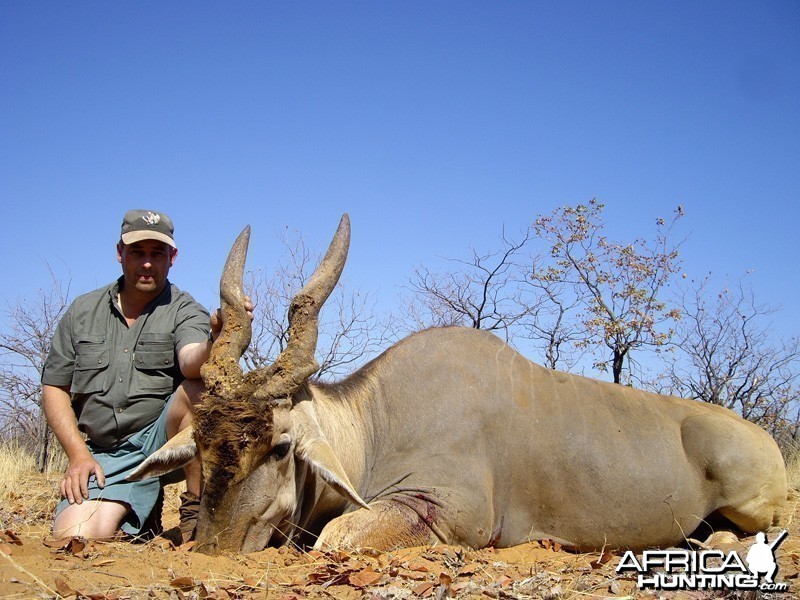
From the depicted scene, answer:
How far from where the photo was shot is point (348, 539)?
4.52 m

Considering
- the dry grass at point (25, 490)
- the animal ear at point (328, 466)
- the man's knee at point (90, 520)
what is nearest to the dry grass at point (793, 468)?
the animal ear at point (328, 466)

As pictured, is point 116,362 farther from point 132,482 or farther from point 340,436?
point 340,436

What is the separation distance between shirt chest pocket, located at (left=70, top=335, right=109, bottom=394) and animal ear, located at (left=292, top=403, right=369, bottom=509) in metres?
1.69

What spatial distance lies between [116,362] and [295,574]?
239 centimetres

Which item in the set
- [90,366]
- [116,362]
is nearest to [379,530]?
[116,362]

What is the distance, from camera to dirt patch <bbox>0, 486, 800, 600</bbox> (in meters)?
3.53

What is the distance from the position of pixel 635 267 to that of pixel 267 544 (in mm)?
10500

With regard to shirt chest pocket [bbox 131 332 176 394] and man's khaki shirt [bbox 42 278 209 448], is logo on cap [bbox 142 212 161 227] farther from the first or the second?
shirt chest pocket [bbox 131 332 176 394]

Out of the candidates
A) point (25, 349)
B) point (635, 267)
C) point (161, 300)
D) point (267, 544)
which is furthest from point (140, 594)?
point (635, 267)

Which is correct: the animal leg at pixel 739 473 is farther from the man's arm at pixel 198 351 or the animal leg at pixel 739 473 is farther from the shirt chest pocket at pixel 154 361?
the shirt chest pocket at pixel 154 361

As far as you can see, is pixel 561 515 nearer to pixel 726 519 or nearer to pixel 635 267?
pixel 726 519

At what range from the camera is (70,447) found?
17.1 feet

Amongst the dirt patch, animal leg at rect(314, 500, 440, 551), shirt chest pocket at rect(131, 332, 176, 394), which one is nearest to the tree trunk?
shirt chest pocket at rect(131, 332, 176, 394)
